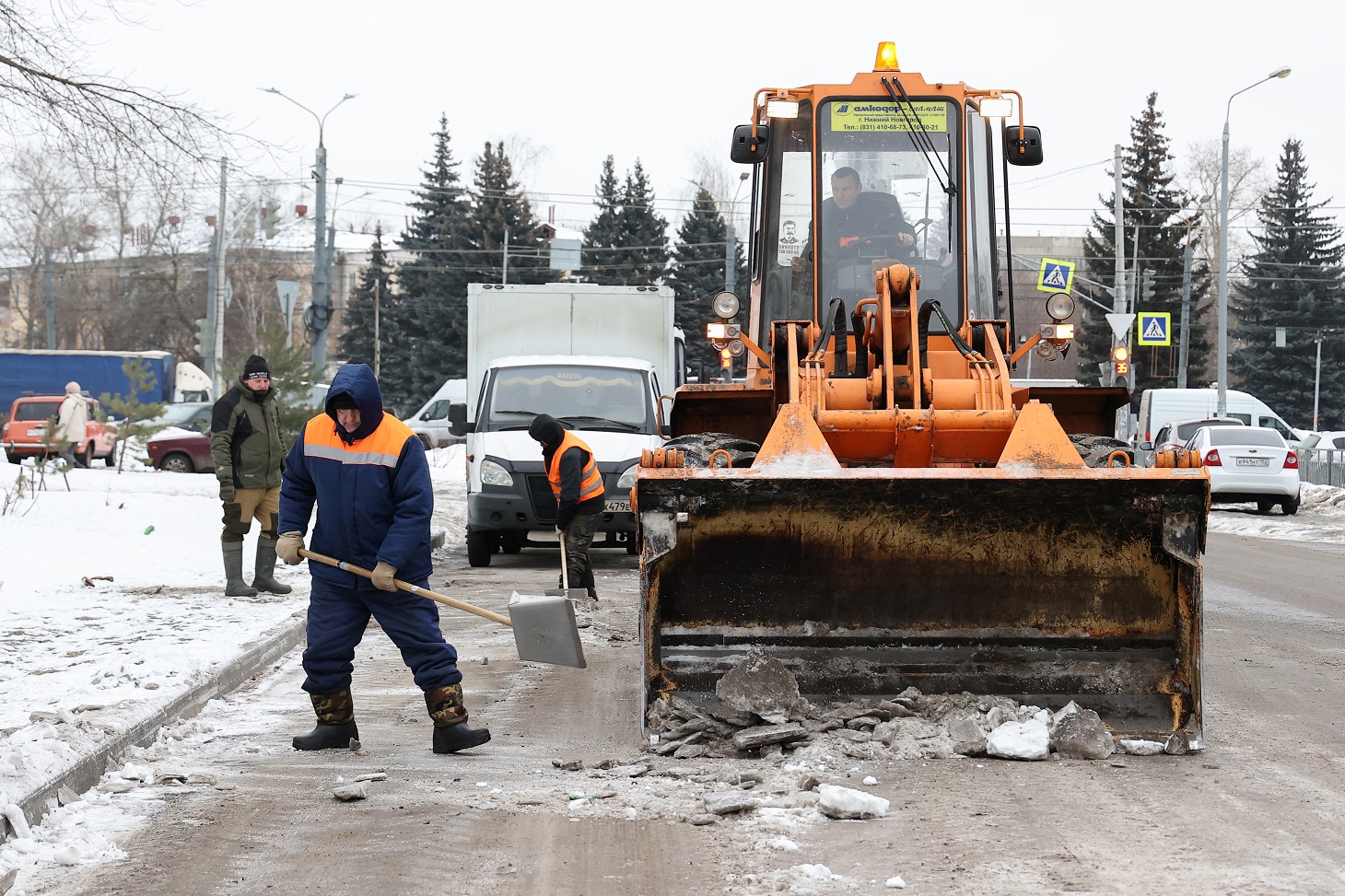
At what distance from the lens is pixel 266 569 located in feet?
36.9

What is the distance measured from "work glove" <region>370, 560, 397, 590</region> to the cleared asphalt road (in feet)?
2.41

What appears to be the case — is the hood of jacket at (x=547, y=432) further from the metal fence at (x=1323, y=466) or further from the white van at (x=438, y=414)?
the white van at (x=438, y=414)

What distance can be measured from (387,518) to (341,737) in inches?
38.0

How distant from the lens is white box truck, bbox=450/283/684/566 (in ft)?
45.4

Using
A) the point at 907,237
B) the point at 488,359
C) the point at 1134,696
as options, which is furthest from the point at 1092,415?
the point at 488,359

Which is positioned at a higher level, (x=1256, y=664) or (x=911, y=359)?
(x=911, y=359)

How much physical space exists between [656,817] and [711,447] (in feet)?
8.64

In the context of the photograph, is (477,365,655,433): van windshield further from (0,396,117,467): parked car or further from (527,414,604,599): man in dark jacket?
(0,396,117,467): parked car

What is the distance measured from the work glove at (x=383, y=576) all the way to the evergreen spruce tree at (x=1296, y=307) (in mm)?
58931

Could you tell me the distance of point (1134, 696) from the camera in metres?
6.25

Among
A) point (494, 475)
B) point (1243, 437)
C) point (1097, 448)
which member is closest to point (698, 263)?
point (1243, 437)

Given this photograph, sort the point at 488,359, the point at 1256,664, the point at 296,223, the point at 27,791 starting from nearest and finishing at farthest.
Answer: the point at 27,791 < the point at 1256,664 < the point at 488,359 < the point at 296,223

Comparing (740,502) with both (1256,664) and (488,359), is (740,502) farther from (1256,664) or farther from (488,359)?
(488,359)

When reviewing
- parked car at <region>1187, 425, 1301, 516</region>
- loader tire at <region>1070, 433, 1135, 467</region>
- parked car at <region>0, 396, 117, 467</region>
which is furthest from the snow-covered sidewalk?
parked car at <region>1187, 425, 1301, 516</region>
